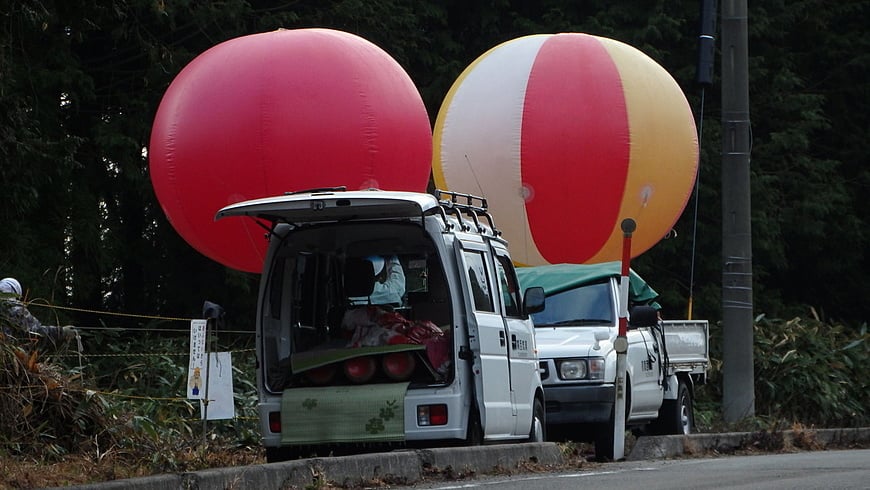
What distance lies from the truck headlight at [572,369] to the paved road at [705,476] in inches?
56.5

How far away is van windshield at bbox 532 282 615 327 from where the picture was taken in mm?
15719

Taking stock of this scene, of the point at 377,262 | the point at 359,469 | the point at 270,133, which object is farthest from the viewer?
the point at 270,133

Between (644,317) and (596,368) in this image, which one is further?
(644,317)

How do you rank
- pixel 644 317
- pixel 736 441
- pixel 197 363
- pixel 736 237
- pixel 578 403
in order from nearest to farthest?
pixel 197 363 < pixel 578 403 < pixel 644 317 < pixel 736 441 < pixel 736 237

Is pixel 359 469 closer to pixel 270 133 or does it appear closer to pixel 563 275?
pixel 270 133

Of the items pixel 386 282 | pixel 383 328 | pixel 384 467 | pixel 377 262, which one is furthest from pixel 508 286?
pixel 384 467

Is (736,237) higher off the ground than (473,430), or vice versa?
(736,237)

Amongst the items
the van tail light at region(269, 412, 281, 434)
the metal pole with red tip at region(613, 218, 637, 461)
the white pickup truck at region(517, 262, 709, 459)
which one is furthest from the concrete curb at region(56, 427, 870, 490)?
the van tail light at region(269, 412, 281, 434)

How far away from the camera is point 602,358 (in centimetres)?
1468

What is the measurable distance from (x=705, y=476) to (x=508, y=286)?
120 inches

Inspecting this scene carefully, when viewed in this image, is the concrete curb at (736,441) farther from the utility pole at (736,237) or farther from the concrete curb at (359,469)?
the concrete curb at (359,469)

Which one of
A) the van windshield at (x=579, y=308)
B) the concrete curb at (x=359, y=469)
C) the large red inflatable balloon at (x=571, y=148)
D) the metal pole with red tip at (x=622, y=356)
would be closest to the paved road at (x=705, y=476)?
the concrete curb at (x=359, y=469)

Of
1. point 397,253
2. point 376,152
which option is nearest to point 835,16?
point 376,152

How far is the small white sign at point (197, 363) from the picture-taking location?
38.3 feet
